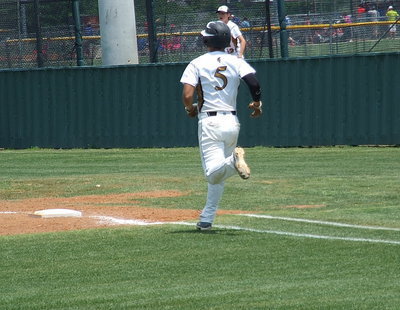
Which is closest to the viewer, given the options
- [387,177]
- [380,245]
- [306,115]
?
[380,245]

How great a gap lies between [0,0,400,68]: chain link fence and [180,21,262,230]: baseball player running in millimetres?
10809

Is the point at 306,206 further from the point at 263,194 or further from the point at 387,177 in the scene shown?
the point at 387,177

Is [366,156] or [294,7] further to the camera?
[294,7]

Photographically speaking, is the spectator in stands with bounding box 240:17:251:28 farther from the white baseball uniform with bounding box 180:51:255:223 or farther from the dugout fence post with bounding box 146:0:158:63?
the white baseball uniform with bounding box 180:51:255:223

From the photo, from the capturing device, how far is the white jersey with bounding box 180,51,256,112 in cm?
977

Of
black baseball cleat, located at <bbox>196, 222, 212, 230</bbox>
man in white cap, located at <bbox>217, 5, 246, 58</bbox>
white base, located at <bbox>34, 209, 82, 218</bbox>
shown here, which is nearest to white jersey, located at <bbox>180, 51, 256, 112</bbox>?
black baseball cleat, located at <bbox>196, 222, 212, 230</bbox>

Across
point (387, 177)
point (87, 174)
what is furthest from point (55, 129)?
A: point (387, 177)

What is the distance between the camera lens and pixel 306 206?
42.3 ft

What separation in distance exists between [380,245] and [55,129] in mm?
15126

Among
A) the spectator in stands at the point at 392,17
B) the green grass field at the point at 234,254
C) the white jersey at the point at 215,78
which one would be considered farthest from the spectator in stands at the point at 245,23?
the white jersey at the point at 215,78

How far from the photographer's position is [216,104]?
9.77 metres

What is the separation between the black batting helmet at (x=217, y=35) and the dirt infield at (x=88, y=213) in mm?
2116

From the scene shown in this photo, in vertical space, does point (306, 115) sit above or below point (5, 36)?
below

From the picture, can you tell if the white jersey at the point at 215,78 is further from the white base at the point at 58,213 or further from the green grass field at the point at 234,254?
the white base at the point at 58,213
